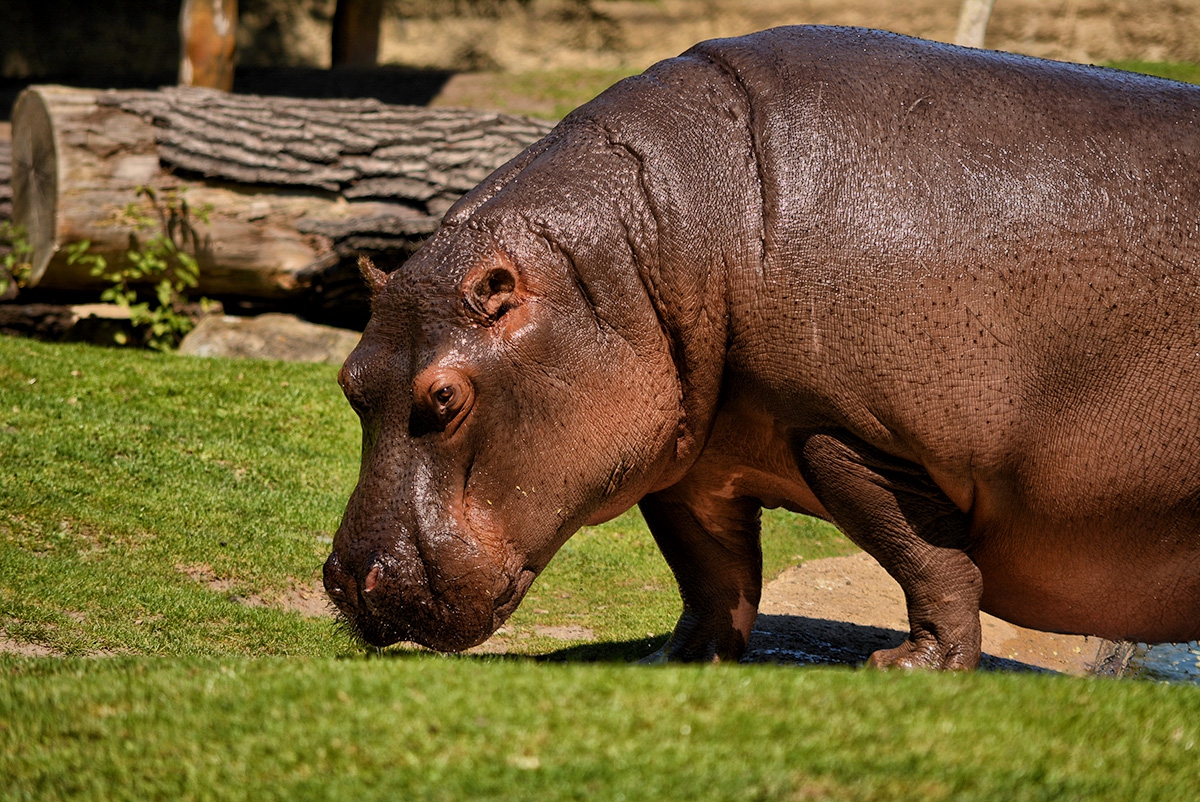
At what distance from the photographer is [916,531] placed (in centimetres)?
362

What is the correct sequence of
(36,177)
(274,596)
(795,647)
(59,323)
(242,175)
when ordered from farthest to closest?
(59,323)
(242,175)
(36,177)
(274,596)
(795,647)

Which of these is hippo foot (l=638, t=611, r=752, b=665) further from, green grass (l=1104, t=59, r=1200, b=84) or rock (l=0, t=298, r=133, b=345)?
green grass (l=1104, t=59, r=1200, b=84)

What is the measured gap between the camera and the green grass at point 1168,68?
14.3m

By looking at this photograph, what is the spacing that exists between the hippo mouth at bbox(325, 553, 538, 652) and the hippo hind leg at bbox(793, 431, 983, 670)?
3.42 feet

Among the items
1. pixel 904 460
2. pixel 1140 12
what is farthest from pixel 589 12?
pixel 904 460

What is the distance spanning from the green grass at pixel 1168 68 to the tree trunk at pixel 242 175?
8.67 metres

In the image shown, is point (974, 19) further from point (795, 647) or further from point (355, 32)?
point (355, 32)

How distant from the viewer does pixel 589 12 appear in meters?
18.6

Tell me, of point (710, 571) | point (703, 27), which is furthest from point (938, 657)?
point (703, 27)

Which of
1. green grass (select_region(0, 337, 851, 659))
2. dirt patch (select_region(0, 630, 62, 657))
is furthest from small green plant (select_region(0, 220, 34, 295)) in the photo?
dirt patch (select_region(0, 630, 62, 657))

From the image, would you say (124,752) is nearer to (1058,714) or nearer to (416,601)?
(416,601)

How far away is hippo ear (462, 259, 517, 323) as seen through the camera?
3.61 m

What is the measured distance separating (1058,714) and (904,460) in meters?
1.05

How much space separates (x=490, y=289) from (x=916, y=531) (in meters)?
1.44
